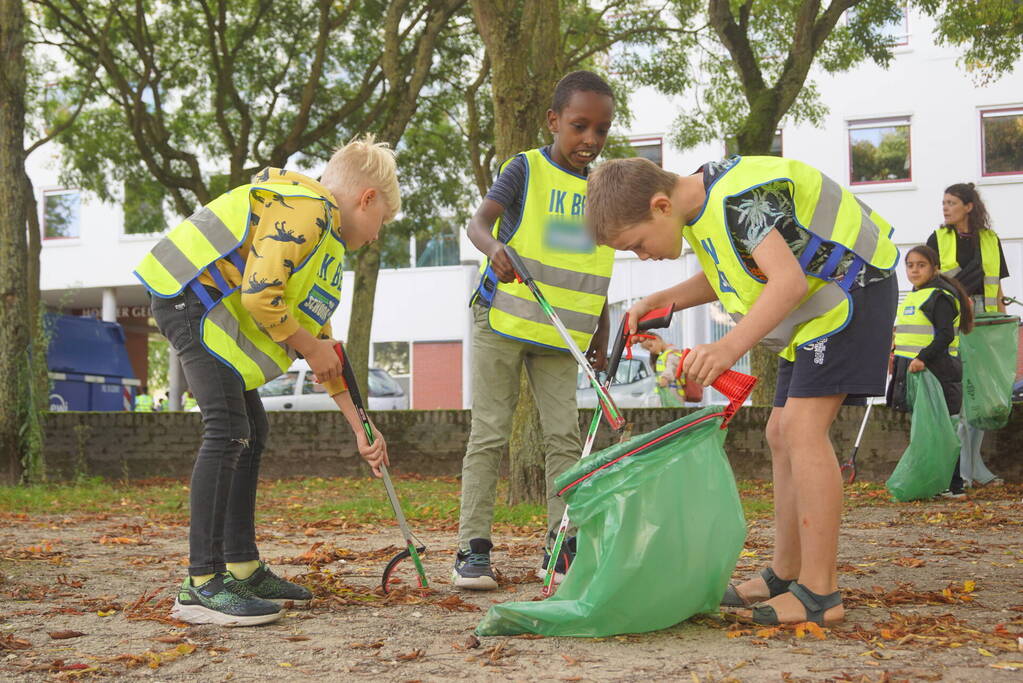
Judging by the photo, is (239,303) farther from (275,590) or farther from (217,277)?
(275,590)

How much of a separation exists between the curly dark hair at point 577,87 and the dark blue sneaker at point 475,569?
1.70m

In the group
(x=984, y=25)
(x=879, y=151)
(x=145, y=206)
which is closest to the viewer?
(x=984, y=25)

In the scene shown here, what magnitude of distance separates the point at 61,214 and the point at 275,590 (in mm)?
30373

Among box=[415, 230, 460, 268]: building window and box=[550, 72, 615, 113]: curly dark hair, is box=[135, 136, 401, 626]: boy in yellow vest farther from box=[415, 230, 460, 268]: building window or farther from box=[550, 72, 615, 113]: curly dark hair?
box=[415, 230, 460, 268]: building window

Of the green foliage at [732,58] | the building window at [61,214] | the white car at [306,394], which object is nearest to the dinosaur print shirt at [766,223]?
the green foliage at [732,58]

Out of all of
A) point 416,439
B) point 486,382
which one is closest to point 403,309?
point 416,439

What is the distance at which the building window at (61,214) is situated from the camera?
101ft

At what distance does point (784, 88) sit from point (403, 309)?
719 inches

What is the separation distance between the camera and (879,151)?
23.5m

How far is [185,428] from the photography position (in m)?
10.7

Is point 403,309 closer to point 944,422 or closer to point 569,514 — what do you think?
point 944,422

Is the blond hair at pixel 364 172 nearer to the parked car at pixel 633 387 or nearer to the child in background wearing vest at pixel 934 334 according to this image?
the child in background wearing vest at pixel 934 334

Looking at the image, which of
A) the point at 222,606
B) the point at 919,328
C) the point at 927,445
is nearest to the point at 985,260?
the point at 919,328

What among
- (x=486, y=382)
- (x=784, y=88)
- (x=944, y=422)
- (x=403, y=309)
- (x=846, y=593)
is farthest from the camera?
(x=403, y=309)
